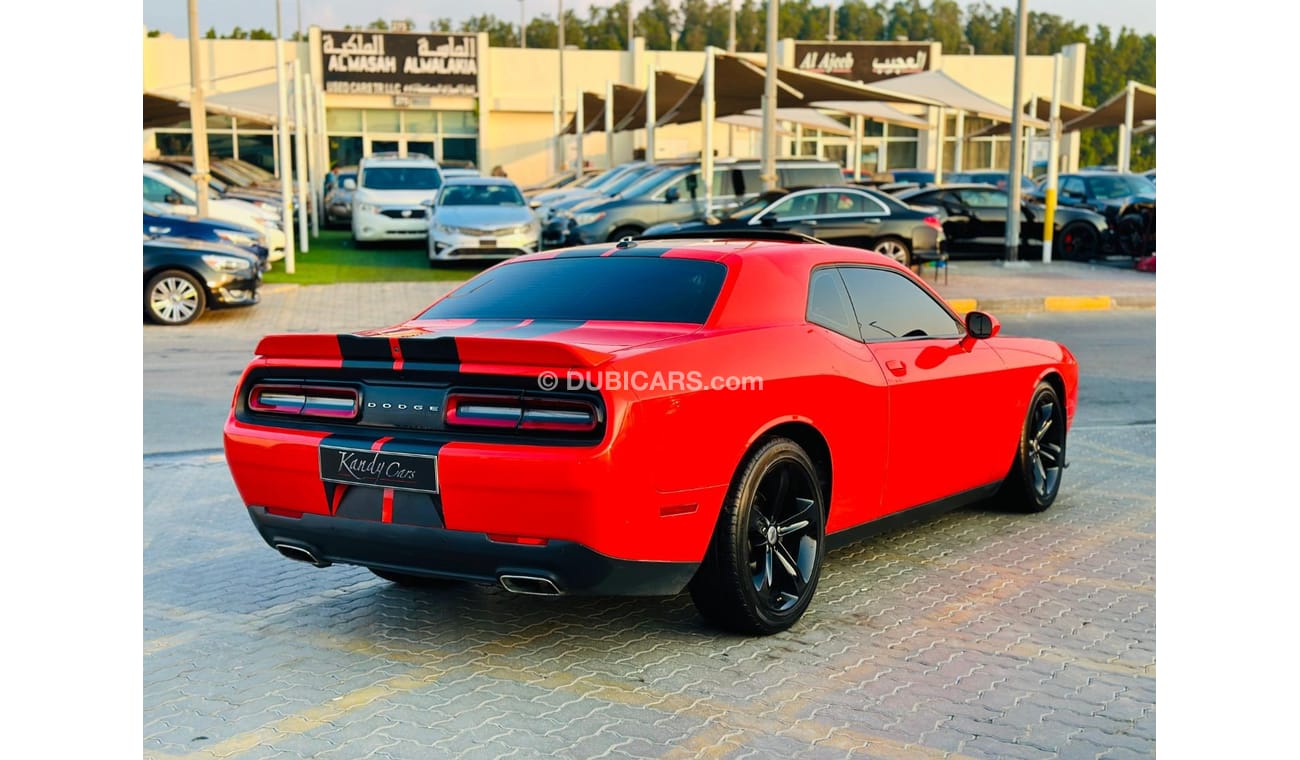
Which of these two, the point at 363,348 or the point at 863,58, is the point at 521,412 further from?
the point at 863,58

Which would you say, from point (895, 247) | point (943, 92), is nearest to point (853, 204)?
point (895, 247)

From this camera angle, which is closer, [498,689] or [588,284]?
[498,689]

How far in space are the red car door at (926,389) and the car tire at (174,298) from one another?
38.9 feet

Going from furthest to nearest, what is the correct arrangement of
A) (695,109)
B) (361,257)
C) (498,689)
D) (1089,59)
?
(1089,59)
(695,109)
(361,257)
(498,689)

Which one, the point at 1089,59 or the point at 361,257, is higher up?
the point at 1089,59

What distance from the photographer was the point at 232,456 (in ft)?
16.0

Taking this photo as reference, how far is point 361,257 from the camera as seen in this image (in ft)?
82.5

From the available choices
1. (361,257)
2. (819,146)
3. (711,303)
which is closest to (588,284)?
(711,303)

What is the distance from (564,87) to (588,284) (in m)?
52.1

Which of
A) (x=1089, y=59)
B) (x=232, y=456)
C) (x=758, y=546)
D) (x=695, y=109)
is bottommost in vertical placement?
(x=758, y=546)

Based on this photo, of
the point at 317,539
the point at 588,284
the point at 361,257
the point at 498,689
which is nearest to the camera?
the point at 498,689

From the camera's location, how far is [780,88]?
89.5ft

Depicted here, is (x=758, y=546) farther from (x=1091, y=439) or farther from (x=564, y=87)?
(x=564, y=87)

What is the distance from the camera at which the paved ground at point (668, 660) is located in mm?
3998
